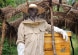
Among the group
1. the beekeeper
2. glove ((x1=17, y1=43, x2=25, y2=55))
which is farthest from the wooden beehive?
glove ((x1=17, y1=43, x2=25, y2=55))

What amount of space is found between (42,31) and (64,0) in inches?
59.2

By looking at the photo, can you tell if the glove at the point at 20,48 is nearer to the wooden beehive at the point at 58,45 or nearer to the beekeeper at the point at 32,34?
the beekeeper at the point at 32,34

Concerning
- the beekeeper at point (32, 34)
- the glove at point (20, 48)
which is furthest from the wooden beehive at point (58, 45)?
the glove at point (20, 48)

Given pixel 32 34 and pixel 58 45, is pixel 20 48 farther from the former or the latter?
pixel 58 45

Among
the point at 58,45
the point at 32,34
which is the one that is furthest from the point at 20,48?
the point at 58,45

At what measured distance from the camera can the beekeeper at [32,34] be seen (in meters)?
7.82

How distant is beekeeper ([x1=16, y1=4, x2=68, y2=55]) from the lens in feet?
25.7

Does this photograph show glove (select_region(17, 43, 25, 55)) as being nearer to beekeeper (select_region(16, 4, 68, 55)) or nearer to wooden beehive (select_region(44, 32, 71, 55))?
beekeeper (select_region(16, 4, 68, 55))

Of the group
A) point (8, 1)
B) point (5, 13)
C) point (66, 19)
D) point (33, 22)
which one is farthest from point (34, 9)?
point (8, 1)

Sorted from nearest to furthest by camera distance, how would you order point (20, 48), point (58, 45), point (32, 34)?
point (20, 48) < point (32, 34) < point (58, 45)

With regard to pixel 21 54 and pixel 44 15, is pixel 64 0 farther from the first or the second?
pixel 21 54

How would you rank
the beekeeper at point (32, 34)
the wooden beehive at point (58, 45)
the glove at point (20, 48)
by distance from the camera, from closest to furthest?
1. the glove at point (20, 48)
2. the beekeeper at point (32, 34)
3. the wooden beehive at point (58, 45)

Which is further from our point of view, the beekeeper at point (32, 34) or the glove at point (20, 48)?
the beekeeper at point (32, 34)

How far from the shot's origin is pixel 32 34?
789 cm
